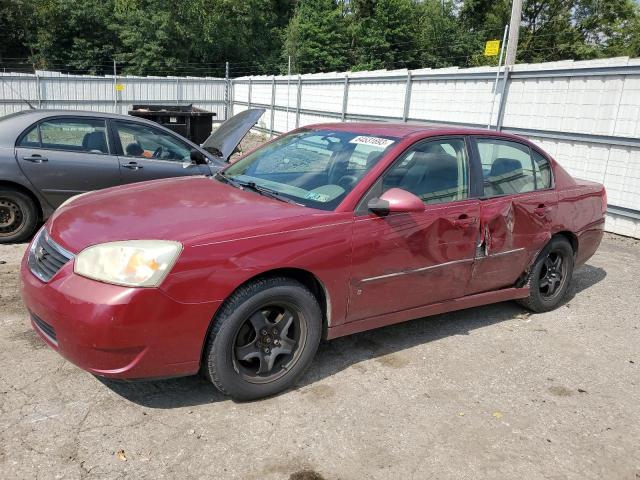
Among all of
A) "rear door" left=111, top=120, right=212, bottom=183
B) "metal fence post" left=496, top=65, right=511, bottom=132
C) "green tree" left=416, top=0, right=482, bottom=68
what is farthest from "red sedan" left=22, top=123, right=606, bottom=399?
"green tree" left=416, top=0, right=482, bottom=68

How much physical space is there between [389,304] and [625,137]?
21.4ft

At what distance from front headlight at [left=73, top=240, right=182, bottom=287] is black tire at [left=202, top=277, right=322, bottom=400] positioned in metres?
0.42

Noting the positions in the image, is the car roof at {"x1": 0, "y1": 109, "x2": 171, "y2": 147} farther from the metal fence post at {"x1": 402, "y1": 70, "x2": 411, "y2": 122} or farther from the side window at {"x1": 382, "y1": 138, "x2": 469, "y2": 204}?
the metal fence post at {"x1": 402, "y1": 70, "x2": 411, "y2": 122}

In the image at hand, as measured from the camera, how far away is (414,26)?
49.1 m

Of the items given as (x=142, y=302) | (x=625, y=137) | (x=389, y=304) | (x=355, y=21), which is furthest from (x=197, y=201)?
(x=355, y=21)

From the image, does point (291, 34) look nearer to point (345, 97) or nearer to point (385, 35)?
point (385, 35)

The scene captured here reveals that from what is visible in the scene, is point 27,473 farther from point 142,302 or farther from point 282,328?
point 282,328

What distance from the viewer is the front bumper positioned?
2.67 metres

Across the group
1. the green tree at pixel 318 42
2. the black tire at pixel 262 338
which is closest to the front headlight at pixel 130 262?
the black tire at pixel 262 338

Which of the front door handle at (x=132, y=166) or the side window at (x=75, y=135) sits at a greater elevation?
the side window at (x=75, y=135)

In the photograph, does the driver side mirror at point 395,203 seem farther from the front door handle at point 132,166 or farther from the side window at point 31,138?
the side window at point 31,138

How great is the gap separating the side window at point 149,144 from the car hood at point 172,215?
2.94 meters

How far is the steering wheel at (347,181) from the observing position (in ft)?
11.7

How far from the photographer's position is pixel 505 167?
14.9 feet
